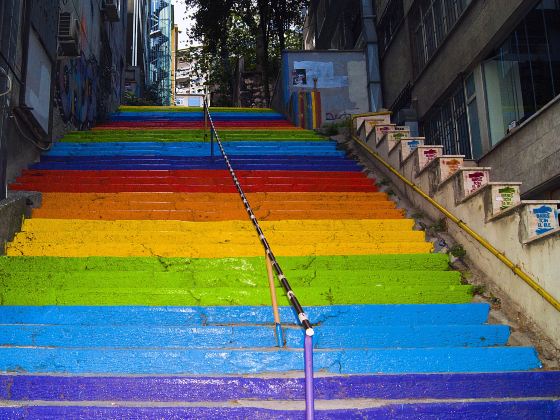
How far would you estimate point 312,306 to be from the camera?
15.7ft

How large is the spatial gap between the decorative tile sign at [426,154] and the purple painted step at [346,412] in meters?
4.41

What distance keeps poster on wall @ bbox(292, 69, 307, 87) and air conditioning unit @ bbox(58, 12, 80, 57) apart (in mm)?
8838

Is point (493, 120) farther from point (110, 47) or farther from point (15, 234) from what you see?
point (110, 47)

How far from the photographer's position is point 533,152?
8.12 m

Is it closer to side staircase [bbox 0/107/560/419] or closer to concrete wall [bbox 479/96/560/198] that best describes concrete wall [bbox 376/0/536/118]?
concrete wall [bbox 479/96/560/198]

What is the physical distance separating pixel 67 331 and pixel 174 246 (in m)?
2.07

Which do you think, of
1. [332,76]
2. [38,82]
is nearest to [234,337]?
[38,82]

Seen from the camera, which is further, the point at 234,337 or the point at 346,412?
the point at 234,337

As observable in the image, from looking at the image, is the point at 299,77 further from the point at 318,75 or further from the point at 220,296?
the point at 220,296

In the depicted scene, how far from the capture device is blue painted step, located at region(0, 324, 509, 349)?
415 cm

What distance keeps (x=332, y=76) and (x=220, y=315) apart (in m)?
15.0

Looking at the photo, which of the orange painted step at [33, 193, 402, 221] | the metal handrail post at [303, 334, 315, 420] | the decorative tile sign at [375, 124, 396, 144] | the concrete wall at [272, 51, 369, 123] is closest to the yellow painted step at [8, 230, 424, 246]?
the orange painted step at [33, 193, 402, 221]

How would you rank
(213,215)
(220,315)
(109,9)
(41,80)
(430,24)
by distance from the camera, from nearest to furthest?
(220,315) < (213,215) < (41,80) < (430,24) < (109,9)

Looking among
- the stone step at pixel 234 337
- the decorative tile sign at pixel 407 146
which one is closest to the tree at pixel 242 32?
the decorative tile sign at pixel 407 146
